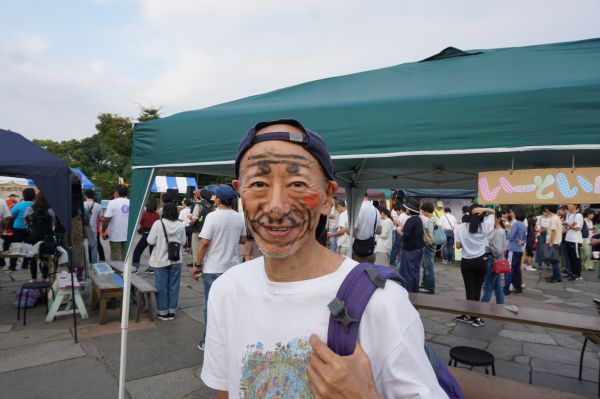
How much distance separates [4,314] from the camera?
5551 mm

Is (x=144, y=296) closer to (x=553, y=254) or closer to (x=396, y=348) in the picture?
(x=396, y=348)

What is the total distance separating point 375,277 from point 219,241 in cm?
362

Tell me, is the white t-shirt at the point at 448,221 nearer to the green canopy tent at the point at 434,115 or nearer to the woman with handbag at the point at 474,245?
the woman with handbag at the point at 474,245

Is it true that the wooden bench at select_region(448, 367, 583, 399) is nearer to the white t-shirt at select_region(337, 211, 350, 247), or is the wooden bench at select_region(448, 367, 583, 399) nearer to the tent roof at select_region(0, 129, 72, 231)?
the tent roof at select_region(0, 129, 72, 231)

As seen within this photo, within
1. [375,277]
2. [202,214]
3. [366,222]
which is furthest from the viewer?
[202,214]

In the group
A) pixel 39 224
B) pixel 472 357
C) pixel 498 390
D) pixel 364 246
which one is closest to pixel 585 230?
pixel 364 246

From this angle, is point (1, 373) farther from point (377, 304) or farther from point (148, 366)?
point (377, 304)

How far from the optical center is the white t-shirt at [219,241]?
4.35m

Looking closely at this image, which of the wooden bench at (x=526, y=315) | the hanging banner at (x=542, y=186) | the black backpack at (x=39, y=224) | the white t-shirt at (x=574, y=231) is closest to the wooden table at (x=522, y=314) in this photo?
the wooden bench at (x=526, y=315)

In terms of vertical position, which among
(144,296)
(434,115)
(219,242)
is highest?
(434,115)

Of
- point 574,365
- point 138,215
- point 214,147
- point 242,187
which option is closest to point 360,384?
point 242,187

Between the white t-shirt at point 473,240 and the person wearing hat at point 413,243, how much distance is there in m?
0.83

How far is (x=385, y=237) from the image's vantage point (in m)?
7.62

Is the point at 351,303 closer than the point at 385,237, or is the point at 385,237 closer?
the point at 351,303
